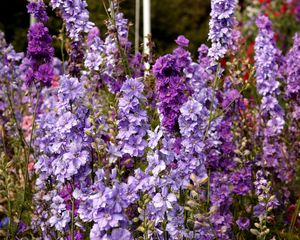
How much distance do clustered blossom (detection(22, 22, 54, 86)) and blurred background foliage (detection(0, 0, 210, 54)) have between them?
28.6ft

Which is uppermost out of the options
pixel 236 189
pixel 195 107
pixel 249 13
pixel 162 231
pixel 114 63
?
pixel 249 13

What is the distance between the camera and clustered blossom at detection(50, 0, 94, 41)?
10.7 feet

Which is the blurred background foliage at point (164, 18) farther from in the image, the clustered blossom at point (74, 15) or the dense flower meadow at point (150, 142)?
the clustered blossom at point (74, 15)

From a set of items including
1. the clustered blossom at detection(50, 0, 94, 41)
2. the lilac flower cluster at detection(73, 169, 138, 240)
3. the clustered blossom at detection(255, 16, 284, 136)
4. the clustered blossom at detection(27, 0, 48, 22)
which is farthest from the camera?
the clustered blossom at detection(255, 16, 284, 136)

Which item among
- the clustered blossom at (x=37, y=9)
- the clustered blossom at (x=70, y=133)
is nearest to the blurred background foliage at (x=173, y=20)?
the clustered blossom at (x=37, y=9)

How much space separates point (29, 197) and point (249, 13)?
26.3ft

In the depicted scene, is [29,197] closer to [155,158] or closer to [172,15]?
[155,158]

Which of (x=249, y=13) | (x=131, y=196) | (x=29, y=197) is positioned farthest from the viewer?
(x=249, y=13)

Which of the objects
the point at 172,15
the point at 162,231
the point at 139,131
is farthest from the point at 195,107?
the point at 172,15

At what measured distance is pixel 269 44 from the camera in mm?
4102

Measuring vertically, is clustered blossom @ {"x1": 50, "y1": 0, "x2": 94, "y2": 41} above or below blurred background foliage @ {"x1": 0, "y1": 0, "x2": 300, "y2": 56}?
below

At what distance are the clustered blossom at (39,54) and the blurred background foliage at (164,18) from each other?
873 cm

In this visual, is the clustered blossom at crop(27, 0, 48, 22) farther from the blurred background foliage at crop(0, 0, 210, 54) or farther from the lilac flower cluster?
the blurred background foliage at crop(0, 0, 210, 54)

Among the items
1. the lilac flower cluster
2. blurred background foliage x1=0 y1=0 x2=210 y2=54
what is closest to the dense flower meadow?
the lilac flower cluster
